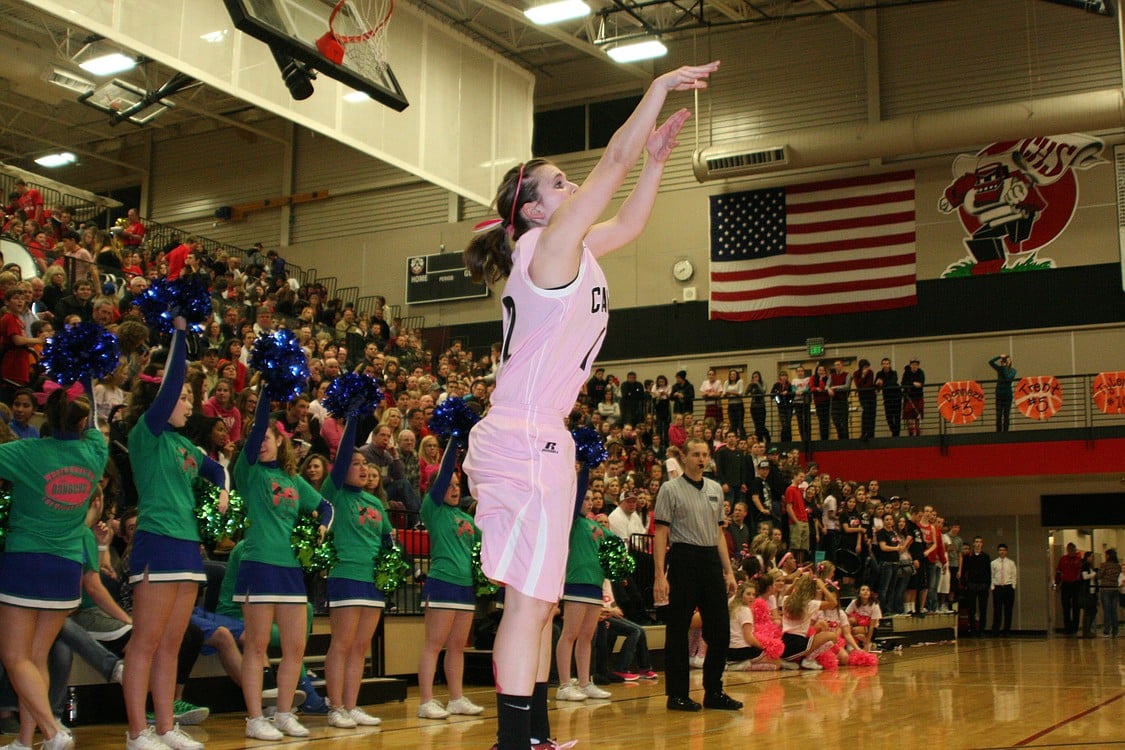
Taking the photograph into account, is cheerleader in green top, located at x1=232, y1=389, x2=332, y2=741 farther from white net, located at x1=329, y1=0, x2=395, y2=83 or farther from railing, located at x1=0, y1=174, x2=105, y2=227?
railing, located at x1=0, y1=174, x2=105, y2=227

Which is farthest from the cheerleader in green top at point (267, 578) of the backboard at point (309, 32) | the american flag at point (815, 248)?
the american flag at point (815, 248)

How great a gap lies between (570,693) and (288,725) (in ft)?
8.74

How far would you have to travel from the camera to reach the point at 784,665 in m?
11.9

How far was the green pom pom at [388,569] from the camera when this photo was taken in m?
6.69

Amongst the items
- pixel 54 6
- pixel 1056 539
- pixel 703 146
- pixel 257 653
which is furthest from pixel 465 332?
pixel 257 653

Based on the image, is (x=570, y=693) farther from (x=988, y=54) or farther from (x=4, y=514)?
(x=988, y=54)

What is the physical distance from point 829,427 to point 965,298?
3.63 meters

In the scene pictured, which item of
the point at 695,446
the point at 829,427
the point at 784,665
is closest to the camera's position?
the point at 695,446

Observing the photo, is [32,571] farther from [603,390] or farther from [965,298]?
[965,298]

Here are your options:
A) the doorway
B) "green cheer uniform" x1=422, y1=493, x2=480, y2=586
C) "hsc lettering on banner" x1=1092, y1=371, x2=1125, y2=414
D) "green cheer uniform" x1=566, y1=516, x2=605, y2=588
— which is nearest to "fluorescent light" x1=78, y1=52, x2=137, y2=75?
"green cheer uniform" x1=566, y1=516, x2=605, y2=588

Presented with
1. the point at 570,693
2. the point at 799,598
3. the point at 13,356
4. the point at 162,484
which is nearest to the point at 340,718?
the point at 162,484

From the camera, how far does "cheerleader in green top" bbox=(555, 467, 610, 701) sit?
26.7 ft

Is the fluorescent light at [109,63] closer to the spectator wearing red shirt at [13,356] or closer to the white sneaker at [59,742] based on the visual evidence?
the spectator wearing red shirt at [13,356]

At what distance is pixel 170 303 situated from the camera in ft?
16.4
